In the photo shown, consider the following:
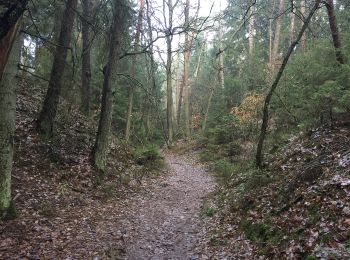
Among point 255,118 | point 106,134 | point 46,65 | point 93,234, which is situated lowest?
point 93,234

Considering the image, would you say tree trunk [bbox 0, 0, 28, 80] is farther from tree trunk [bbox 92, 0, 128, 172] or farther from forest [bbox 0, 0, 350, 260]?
tree trunk [bbox 92, 0, 128, 172]

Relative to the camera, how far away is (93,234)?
21.3ft

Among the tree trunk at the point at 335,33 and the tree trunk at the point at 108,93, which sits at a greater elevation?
the tree trunk at the point at 335,33

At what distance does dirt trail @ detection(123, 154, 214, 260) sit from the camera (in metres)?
6.12

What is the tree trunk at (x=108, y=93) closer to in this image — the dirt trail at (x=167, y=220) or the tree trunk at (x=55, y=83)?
the tree trunk at (x=55, y=83)

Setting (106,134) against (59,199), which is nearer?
(59,199)

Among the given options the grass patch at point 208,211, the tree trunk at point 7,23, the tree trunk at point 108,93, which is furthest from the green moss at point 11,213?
the grass patch at point 208,211

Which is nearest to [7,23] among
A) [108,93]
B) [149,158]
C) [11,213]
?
[11,213]

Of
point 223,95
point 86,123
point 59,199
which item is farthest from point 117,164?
point 223,95

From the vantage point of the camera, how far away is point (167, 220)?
792 centimetres

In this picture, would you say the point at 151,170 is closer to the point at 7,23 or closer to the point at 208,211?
the point at 208,211

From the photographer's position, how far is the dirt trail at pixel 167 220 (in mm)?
6117

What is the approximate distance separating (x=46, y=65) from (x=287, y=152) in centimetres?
1155

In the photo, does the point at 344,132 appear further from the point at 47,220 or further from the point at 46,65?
the point at 46,65
